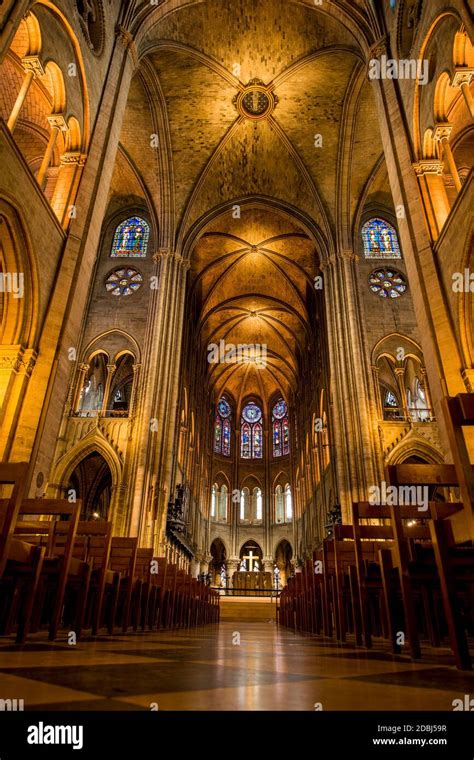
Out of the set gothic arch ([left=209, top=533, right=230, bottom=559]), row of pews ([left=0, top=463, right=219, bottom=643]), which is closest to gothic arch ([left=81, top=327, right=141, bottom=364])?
row of pews ([left=0, top=463, right=219, bottom=643])

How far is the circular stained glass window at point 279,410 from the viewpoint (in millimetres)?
35031

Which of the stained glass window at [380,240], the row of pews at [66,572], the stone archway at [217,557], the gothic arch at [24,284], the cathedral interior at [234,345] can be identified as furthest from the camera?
the stone archway at [217,557]

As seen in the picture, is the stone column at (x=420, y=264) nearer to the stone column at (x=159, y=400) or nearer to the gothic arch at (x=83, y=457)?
the stone column at (x=159, y=400)

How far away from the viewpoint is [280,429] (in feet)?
114

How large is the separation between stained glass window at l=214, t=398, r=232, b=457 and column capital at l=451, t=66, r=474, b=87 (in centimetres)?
2816

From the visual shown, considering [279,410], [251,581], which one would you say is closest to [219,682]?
[251,581]

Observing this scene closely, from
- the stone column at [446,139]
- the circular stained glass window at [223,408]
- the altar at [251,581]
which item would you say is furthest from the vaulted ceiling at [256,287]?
the stone column at [446,139]

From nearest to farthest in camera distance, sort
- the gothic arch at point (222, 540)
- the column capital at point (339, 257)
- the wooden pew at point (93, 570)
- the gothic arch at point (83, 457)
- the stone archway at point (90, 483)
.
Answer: the wooden pew at point (93, 570) → the gothic arch at point (83, 457) → the column capital at point (339, 257) → the stone archway at point (90, 483) → the gothic arch at point (222, 540)

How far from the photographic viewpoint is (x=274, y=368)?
1309 inches

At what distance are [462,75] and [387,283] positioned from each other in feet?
34.9

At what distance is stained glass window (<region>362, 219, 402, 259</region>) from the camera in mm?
18219

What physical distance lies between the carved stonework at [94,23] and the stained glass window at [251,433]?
28.3 m

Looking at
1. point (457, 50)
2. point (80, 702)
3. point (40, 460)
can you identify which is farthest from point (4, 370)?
point (457, 50)

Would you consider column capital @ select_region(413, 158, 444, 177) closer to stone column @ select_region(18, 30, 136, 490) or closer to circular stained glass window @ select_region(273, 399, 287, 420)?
stone column @ select_region(18, 30, 136, 490)
